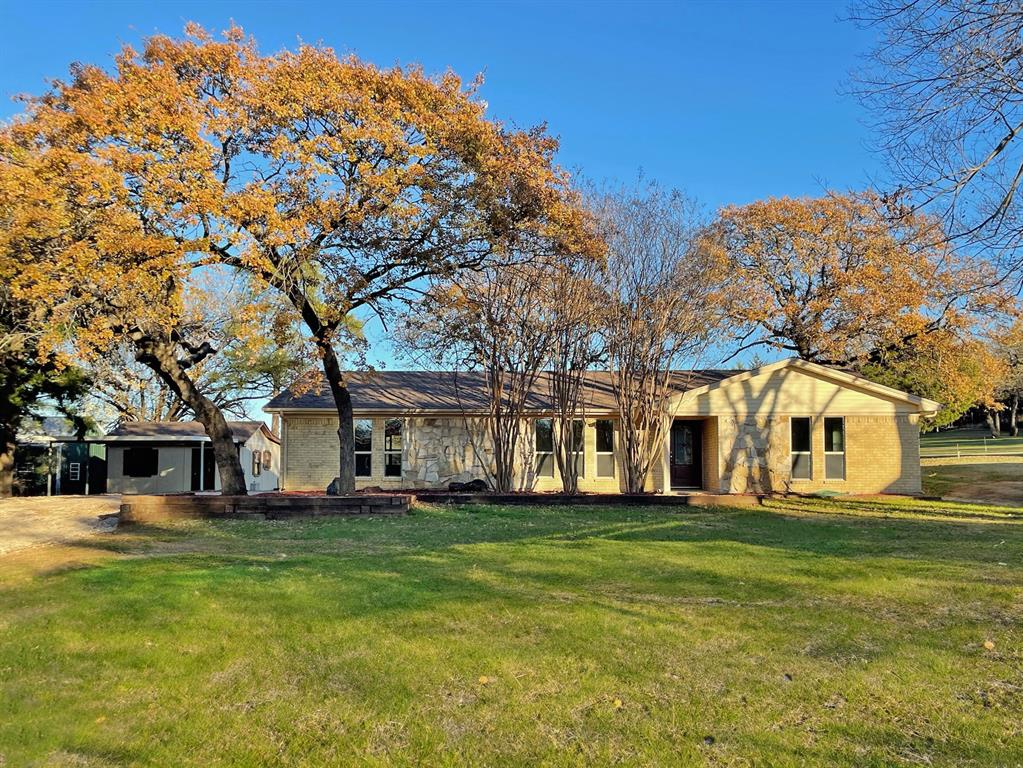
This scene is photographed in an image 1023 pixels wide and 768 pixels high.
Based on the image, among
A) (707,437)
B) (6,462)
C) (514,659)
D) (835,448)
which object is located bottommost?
(514,659)

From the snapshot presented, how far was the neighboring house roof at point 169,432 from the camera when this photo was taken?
26734 mm

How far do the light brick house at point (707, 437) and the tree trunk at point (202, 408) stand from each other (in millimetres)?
5487

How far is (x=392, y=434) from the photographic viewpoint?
21547mm

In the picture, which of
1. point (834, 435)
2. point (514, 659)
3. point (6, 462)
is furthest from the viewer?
point (6, 462)

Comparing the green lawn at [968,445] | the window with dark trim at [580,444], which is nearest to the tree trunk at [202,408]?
the window with dark trim at [580,444]

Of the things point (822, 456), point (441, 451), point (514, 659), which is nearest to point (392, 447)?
point (441, 451)

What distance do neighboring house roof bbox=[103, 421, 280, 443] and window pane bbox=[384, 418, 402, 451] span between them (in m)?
7.28

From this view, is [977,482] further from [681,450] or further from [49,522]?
[49,522]

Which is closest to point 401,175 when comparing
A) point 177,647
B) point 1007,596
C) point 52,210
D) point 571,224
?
point 571,224

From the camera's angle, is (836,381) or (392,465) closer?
(836,381)

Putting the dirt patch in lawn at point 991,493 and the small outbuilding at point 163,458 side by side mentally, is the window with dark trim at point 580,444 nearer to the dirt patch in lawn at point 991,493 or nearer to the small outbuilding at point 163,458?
the dirt patch in lawn at point 991,493

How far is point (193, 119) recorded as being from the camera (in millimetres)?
12047

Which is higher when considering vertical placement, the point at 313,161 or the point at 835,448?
the point at 313,161

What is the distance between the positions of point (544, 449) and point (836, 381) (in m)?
8.22
